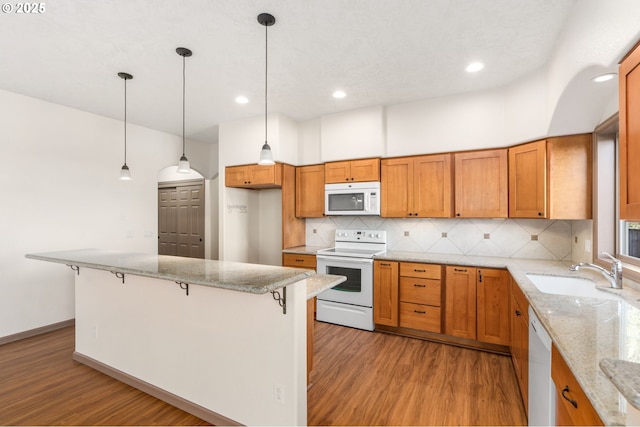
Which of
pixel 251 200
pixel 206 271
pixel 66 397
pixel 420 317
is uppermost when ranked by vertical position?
pixel 251 200

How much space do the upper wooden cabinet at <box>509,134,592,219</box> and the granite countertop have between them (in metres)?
2.43

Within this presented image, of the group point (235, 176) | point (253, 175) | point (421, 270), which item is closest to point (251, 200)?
point (235, 176)

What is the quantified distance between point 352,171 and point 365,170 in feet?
0.60

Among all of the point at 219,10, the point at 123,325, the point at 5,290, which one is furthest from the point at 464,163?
the point at 5,290

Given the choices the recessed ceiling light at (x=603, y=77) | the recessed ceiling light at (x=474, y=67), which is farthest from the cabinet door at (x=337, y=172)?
the recessed ceiling light at (x=603, y=77)

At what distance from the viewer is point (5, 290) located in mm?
3199

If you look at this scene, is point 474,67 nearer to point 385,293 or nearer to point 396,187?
point 396,187

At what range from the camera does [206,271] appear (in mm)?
1807

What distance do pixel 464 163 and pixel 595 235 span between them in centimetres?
135

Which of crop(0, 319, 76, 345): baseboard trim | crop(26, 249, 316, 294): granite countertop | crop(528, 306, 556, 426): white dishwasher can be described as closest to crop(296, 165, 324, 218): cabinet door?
crop(26, 249, 316, 294): granite countertop

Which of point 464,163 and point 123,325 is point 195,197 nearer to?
point 123,325

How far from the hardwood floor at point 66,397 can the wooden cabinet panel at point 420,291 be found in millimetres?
2338

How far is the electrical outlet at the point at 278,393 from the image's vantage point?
1745 millimetres

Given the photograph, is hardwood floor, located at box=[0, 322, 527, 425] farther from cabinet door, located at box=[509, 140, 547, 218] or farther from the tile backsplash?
cabinet door, located at box=[509, 140, 547, 218]
